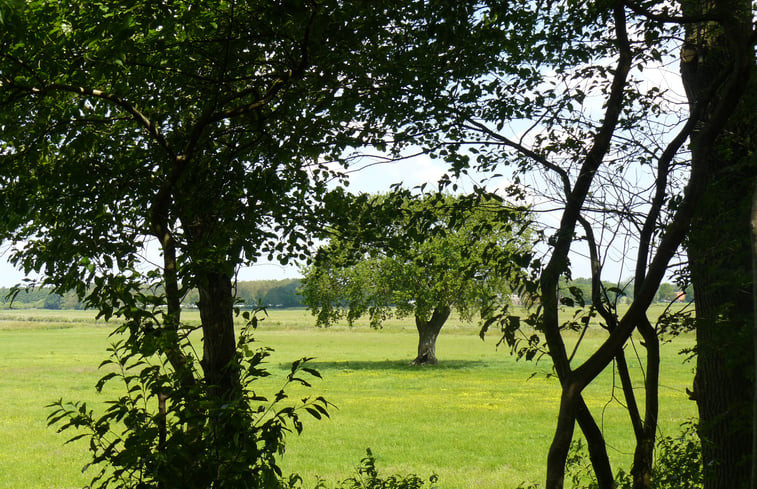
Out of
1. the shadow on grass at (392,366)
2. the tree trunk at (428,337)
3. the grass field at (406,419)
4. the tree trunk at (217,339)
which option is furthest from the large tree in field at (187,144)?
the tree trunk at (428,337)

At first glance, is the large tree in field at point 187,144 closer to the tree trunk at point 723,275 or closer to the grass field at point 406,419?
the grass field at point 406,419

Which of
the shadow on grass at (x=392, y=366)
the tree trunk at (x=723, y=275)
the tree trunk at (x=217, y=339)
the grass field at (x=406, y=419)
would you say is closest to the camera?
the tree trunk at (x=723, y=275)

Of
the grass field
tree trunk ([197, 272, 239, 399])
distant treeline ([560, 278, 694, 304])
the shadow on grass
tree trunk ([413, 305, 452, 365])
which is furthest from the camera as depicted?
tree trunk ([413, 305, 452, 365])

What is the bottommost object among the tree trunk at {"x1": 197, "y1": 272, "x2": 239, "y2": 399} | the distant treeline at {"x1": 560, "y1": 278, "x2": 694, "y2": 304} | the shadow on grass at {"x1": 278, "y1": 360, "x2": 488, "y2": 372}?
the shadow on grass at {"x1": 278, "y1": 360, "x2": 488, "y2": 372}

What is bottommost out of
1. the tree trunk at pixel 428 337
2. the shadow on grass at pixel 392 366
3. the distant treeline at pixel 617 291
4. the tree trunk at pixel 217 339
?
the shadow on grass at pixel 392 366

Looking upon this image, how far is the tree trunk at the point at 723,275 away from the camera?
4.86 m

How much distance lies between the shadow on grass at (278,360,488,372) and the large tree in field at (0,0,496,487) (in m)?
31.9

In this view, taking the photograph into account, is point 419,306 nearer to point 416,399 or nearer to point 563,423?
point 416,399

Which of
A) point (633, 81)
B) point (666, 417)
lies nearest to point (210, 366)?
point (633, 81)

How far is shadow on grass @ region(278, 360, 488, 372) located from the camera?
1581 inches

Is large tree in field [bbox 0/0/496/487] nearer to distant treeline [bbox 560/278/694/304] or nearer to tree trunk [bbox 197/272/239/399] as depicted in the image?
tree trunk [bbox 197/272/239/399]

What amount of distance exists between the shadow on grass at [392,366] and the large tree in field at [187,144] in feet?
105

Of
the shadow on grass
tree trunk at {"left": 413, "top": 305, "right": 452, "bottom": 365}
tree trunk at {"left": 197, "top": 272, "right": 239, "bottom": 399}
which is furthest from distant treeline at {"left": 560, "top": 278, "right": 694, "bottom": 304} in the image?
tree trunk at {"left": 413, "top": 305, "right": 452, "bottom": 365}

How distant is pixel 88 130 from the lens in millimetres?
7449
